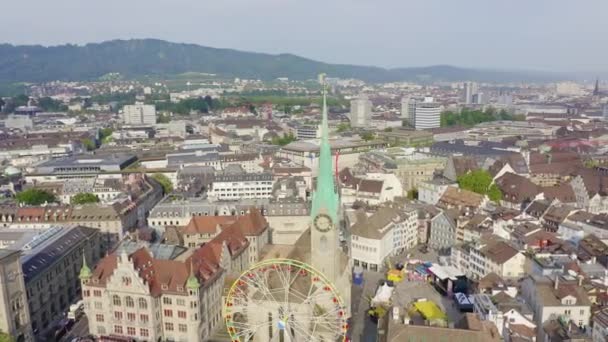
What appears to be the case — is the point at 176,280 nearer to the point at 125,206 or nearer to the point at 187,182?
the point at 125,206

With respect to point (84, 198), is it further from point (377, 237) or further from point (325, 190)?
point (325, 190)

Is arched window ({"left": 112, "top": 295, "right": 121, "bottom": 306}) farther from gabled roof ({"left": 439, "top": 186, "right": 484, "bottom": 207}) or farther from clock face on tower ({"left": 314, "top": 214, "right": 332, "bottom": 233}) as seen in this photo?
gabled roof ({"left": 439, "top": 186, "right": 484, "bottom": 207})

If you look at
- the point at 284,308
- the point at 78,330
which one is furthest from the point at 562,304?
the point at 78,330

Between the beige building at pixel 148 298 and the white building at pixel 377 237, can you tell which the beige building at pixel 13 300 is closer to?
the beige building at pixel 148 298

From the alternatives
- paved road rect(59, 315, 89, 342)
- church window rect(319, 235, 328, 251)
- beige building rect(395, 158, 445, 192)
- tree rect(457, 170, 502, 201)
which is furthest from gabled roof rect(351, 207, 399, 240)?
beige building rect(395, 158, 445, 192)

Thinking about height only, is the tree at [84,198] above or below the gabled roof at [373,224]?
below

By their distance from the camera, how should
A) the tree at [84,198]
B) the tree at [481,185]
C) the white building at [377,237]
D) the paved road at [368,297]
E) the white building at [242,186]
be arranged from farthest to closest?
the white building at [242,186] → the tree at [481,185] → the tree at [84,198] → the white building at [377,237] → the paved road at [368,297]

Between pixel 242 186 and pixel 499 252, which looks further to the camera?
pixel 242 186

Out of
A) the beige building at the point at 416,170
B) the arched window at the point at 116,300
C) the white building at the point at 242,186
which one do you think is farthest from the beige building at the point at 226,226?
the beige building at the point at 416,170
